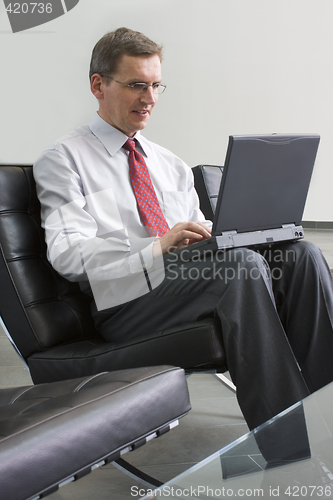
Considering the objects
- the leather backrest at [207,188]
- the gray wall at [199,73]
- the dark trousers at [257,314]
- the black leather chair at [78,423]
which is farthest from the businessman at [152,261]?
the gray wall at [199,73]

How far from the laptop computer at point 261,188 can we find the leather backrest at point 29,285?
0.42 m

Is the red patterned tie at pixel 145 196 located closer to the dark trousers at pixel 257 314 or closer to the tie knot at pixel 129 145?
the tie knot at pixel 129 145

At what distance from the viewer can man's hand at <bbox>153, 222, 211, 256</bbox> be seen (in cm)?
→ 140

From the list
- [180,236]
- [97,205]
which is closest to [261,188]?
[180,236]

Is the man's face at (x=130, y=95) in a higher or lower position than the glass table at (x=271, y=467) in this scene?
higher

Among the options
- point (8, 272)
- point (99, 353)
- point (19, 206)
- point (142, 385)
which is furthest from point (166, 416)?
point (19, 206)

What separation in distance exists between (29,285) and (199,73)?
446 centimetres

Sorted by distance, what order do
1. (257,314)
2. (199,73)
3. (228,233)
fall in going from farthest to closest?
(199,73) → (228,233) → (257,314)

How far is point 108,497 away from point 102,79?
126 cm

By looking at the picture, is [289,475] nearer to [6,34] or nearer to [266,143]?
[266,143]

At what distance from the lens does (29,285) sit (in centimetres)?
146

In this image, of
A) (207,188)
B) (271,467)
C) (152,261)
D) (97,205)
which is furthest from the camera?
(207,188)

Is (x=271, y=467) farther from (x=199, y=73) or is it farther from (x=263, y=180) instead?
(x=199, y=73)

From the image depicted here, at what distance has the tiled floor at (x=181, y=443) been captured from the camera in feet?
4.38
